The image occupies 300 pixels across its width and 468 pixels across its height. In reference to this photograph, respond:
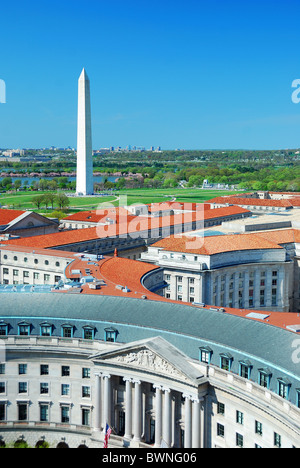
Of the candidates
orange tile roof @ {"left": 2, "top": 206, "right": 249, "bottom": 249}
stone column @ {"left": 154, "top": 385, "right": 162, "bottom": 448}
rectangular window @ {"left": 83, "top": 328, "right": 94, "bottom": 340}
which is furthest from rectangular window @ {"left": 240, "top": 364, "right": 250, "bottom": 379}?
orange tile roof @ {"left": 2, "top": 206, "right": 249, "bottom": 249}

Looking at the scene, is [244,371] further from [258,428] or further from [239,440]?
[239,440]

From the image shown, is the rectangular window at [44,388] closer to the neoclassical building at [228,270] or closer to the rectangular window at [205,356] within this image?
the rectangular window at [205,356]

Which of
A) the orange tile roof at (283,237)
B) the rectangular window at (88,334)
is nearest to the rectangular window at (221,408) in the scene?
the rectangular window at (88,334)

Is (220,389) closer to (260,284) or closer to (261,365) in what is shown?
(261,365)

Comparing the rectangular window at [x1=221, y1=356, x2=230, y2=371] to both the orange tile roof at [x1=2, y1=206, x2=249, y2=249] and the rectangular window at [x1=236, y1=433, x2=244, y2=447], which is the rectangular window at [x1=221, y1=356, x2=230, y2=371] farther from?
the orange tile roof at [x1=2, y1=206, x2=249, y2=249]

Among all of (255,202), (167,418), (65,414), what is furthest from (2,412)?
(255,202)
